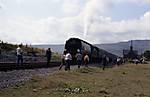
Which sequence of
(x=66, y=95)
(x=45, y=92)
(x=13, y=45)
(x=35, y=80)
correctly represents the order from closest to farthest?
(x=66, y=95), (x=45, y=92), (x=35, y=80), (x=13, y=45)

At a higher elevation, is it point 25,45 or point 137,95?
point 25,45

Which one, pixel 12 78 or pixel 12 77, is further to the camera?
pixel 12 77

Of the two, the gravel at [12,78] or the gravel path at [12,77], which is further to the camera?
the gravel path at [12,77]

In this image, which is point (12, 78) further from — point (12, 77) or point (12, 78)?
point (12, 77)

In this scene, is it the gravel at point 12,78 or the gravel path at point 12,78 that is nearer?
the gravel at point 12,78

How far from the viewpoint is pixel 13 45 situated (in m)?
64.1

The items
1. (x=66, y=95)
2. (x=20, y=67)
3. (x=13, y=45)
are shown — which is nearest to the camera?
(x=66, y=95)

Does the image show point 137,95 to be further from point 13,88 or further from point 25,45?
point 25,45

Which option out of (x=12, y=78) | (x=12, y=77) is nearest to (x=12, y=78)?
(x=12, y=78)

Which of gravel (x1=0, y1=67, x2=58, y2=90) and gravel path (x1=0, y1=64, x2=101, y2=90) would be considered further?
gravel path (x1=0, y1=64, x2=101, y2=90)

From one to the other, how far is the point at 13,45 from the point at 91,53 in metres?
14.3

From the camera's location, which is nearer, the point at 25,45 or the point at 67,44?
the point at 67,44

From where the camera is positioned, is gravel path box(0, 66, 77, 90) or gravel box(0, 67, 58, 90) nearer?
gravel box(0, 67, 58, 90)

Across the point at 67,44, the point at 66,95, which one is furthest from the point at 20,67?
the point at 67,44
